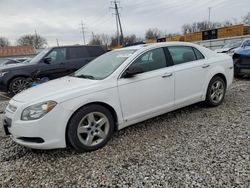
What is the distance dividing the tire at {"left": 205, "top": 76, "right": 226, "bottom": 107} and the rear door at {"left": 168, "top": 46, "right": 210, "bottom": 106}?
0.28 meters

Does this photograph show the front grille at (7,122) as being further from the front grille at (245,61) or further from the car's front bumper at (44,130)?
the front grille at (245,61)

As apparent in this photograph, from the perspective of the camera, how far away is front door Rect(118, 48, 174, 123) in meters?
3.57

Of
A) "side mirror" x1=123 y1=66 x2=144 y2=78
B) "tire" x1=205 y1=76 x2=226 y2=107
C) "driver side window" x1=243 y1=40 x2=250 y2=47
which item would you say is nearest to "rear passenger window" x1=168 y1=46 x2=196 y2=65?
"tire" x1=205 y1=76 x2=226 y2=107

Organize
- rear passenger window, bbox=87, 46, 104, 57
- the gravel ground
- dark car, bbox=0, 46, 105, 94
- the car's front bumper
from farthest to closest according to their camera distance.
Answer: rear passenger window, bbox=87, 46, 104, 57, dark car, bbox=0, 46, 105, 94, the car's front bumper, the gravel ground

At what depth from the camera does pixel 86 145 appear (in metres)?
3.27

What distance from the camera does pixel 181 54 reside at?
4.43 m

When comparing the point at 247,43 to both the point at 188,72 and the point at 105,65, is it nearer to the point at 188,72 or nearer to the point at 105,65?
the point at 188,72

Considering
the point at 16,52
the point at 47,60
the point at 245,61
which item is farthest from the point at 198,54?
the point at 16,52

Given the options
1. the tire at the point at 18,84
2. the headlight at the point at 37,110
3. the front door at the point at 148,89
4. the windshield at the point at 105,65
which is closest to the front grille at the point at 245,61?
the front door at the point at 148,89

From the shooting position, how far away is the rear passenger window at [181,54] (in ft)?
14.0

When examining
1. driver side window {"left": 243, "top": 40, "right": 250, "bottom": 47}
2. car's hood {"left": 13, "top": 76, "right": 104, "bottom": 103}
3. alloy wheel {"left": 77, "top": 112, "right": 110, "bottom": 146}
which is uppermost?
driver side window {"left": 243, "top": 40, "right": 250, "bottom": 47}

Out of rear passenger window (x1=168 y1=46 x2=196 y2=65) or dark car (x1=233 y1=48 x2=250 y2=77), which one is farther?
dark car (x1=233 y1=48 x2=250 y2=77)

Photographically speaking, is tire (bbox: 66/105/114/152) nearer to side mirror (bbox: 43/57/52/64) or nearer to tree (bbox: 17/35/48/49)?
side mirror (bbox: 43/57/52/64)

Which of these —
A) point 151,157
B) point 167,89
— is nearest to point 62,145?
point 151,157
